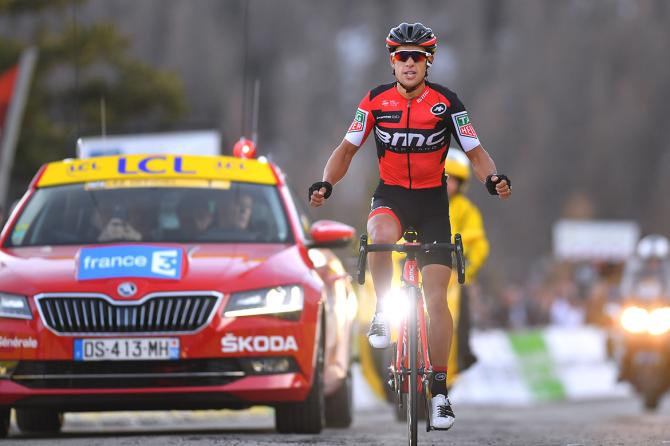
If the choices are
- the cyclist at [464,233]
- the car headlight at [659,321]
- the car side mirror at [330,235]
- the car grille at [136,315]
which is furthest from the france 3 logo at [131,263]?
the car headlight at [659,321]

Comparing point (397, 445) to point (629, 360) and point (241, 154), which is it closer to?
point (241, 154)

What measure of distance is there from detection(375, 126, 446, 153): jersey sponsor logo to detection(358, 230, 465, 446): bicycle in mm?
558

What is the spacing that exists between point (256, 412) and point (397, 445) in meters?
7.04

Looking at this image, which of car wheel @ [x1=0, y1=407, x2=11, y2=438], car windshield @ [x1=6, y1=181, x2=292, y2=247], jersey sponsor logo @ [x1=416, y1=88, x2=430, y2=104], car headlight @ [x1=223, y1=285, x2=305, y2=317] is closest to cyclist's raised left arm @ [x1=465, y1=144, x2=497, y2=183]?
jersey sponsor logo @ [x1=416, y1=88, x2=430, y2=104]

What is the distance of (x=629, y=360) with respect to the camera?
17438 mm

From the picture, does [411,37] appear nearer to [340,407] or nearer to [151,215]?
[151,215]

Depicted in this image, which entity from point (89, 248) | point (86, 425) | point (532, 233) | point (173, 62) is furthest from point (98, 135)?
point (173, 62)

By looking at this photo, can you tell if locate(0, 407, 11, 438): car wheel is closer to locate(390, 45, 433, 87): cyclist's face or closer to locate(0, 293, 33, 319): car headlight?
locate(0, 293, 33, 319): car headlight

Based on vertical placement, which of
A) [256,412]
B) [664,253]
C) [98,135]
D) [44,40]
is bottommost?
[256,412]

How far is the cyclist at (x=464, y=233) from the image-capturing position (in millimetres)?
13406

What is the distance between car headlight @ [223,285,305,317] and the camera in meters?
9.54

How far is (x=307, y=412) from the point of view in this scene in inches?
393

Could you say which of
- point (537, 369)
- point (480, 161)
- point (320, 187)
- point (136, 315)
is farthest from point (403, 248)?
point (537, 369)

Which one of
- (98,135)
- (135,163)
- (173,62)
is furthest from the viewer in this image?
(173,62)
